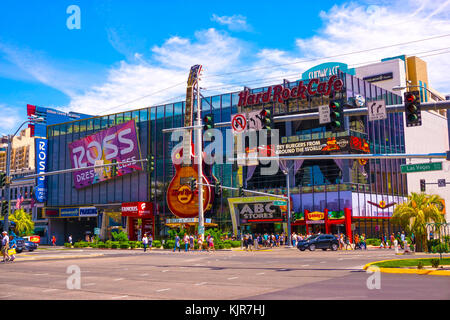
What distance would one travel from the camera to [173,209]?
68.3m

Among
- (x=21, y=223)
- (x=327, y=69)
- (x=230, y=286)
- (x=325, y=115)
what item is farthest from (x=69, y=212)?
(x=230, y=286)

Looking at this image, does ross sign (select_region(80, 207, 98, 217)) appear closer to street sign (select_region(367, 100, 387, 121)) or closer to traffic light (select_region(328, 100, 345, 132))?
traffic light (select_region(328, 100, 345, 132))

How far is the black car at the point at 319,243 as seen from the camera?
152 ft

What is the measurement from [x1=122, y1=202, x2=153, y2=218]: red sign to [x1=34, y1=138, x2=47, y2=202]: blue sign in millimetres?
20957

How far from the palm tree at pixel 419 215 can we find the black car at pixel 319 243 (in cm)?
999

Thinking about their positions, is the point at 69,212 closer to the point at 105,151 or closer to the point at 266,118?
the point at 105,151

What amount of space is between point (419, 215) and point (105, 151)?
54999mm

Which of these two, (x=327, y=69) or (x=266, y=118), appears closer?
(x=266, y=118)

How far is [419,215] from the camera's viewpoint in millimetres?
36250

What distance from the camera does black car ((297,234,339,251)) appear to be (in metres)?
46.3

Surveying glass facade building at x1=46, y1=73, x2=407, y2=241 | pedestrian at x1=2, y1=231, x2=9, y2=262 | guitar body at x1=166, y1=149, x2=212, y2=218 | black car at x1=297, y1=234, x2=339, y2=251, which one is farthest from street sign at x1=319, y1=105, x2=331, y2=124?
guitar body at x1=166, y1=149, x2=212, y2=218

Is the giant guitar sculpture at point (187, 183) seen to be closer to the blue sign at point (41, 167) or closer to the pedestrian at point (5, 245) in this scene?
the blue sign at point (41, 167)

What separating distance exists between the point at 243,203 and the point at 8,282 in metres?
48.8
